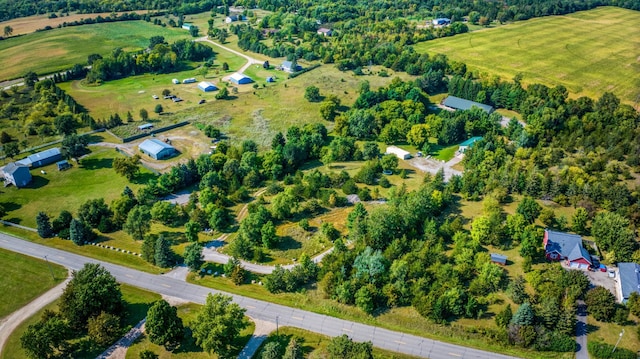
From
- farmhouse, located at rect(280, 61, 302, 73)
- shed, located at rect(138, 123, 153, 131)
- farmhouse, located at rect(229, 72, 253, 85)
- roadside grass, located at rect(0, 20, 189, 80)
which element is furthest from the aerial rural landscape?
roadside grass, located at rect(0, 20, 189, 80)

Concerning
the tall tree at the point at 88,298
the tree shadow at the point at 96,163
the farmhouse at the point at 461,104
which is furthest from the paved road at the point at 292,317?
the farmhouse at the point at 461,104

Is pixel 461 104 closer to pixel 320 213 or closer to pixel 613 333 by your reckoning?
pixel 320 213

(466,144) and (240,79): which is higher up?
(240,79)

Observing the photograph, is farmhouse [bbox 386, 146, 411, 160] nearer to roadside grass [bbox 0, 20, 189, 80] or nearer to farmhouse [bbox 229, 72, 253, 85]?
farmhouse [bbox 229, 72, 253, 85]

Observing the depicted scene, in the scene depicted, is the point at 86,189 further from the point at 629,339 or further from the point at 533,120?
the point at 533,120

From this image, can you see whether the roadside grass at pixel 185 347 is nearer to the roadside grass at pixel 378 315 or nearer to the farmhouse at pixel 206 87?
the roadside grass at pixel 378 315

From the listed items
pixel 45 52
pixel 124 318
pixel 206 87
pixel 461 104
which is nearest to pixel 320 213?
pixel 124 318

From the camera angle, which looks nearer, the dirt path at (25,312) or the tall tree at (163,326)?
the tall tree at (163,326)
